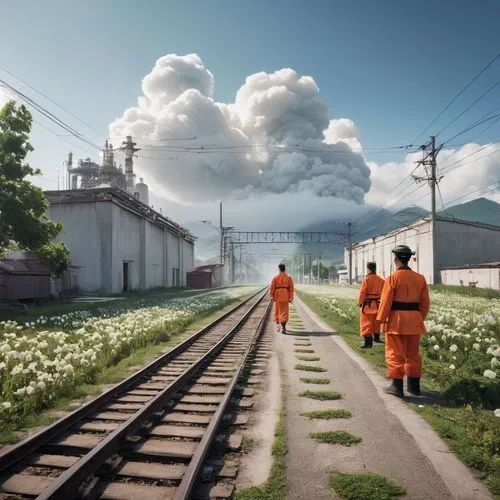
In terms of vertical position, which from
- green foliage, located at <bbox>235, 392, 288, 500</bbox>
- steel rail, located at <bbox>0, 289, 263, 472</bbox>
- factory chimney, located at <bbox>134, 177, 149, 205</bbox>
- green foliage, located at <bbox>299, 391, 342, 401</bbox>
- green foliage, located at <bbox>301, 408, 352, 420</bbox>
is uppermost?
factory chimney, located at <bbox>134, 177, 149, 205</bbox>

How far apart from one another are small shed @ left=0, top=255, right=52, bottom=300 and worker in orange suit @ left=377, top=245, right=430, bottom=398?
21289 millimetres

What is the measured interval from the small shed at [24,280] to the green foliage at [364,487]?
22551mm

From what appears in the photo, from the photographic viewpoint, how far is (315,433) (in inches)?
191

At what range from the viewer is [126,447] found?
14.4ft

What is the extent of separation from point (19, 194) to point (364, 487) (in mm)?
18417

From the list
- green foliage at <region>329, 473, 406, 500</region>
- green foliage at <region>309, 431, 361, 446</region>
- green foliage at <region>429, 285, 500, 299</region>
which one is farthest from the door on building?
green foliage at <region>329, 473, 406, 500</region>

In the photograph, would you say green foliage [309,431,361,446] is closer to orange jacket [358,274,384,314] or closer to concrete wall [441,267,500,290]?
orange jacket [358,274,384,314]

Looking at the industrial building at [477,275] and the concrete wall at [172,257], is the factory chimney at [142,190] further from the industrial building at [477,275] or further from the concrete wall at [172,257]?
the industrial building at [477,275]

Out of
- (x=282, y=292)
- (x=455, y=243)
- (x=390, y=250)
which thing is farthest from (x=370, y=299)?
(x=390, y=250)

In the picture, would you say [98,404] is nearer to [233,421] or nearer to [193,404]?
[193,404]

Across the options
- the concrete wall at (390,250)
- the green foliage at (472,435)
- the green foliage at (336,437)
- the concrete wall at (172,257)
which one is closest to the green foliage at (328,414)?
the green foliage at (336,437)

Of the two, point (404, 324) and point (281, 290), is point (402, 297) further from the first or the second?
point (281, 290)

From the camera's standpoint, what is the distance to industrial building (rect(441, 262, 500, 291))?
113 feet

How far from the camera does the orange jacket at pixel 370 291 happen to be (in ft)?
34.0
